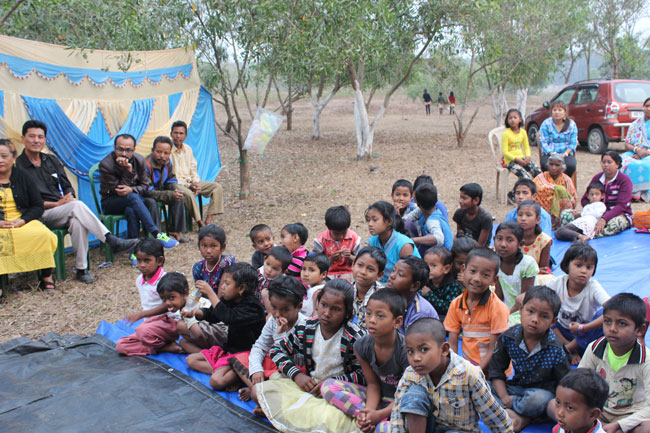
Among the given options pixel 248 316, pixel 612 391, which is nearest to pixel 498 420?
pixel 612 391

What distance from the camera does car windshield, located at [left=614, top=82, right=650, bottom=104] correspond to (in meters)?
10.8

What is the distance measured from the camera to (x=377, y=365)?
2.76 meters

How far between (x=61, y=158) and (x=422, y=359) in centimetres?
492

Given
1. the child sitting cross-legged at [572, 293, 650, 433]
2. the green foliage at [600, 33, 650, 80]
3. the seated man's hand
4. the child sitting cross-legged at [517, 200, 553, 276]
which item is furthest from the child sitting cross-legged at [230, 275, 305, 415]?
the green foliage at [600, 33, 650, 80]

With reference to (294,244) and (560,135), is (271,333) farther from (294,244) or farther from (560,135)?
(560,135)

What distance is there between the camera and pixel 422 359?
226 centimetres

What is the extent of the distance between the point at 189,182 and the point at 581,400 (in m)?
5.43

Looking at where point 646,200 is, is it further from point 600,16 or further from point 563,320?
point 600,16

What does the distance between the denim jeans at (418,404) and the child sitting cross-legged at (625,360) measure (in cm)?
79

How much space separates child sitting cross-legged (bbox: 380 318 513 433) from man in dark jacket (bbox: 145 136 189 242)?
14.6 ft

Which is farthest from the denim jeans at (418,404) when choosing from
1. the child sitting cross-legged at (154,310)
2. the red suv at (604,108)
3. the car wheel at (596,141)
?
the car wheel at (596,141)

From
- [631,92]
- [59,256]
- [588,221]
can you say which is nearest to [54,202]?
[59,256]

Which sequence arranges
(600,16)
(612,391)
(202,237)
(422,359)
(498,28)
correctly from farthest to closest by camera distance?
(600,16) < (498,28) < (202,237) < (612,391) < (422,359)

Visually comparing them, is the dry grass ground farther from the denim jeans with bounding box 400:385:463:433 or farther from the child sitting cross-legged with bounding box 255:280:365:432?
the denim jeans with bounding box 400:385:463:433
